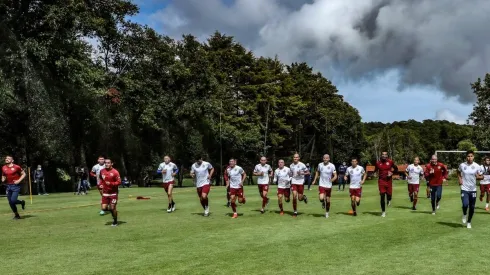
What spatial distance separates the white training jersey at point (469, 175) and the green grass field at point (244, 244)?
128 cm

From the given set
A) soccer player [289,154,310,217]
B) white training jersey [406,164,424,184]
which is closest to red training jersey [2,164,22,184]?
soccer player [289,154,310,217]

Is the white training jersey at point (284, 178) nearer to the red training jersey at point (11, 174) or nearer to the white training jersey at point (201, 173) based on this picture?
the white training jersey at point (201, 173)

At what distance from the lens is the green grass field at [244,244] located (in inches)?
370

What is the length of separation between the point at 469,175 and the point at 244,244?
801 cm

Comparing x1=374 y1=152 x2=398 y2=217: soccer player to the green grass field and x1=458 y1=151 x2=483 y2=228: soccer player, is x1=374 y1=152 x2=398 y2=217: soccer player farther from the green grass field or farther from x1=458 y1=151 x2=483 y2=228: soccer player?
x1=458 y1=151 x2=483 y2=228: soccer player

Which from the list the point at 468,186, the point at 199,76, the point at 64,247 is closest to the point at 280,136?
the point at 199,76

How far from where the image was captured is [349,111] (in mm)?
74625

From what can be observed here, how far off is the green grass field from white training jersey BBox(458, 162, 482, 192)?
1280 millimetres

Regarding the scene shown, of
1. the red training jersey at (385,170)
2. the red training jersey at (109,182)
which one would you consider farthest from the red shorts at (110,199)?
the red training jersey at (385,170)

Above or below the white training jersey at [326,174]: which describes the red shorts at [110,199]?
below

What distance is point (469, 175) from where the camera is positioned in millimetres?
15164

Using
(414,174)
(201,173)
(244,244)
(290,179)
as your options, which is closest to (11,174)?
(201,173)

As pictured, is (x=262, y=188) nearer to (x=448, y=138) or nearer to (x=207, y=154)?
(x=207, y=154)

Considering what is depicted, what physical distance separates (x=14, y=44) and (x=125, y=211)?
17.7 m
